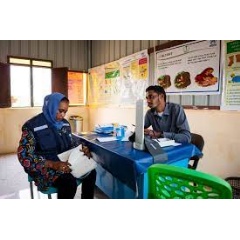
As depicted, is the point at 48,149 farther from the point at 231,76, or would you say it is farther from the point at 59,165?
the point at 231,76

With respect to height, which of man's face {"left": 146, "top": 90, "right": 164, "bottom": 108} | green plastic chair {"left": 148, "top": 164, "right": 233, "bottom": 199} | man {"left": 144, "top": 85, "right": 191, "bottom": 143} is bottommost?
green plastic chair {"left": 148, "top": 164, "right": 233, "bottom": 199}

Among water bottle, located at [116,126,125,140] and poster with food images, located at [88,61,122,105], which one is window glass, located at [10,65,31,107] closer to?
poster with food images, located at [88,61,122,105]

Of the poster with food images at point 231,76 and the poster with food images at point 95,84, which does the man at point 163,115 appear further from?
the poster with food images at point 95,84

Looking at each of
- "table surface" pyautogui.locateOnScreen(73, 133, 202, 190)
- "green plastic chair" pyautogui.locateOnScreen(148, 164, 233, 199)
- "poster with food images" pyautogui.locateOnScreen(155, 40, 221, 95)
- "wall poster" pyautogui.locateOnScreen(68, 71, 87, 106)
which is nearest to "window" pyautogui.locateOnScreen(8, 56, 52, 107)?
"wall poster" pyautogui.locateOnScreen(68, 71, 87, 106)

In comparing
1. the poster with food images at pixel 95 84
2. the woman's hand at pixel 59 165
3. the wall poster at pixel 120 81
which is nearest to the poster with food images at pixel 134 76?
the wall poster at pixel 120 81

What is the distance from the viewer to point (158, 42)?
300 centimetres

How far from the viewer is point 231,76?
84.3 inches

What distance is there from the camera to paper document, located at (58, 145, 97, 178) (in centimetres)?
141

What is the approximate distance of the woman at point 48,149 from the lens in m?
1.35

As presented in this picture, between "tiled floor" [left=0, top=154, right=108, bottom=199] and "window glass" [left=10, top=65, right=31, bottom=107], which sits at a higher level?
"window glass" [left=10, top=65, right=31, bottom=107]

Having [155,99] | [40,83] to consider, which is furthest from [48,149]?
[40,83]

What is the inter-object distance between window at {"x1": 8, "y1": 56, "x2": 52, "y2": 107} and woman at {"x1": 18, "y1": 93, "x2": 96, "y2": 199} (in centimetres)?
243

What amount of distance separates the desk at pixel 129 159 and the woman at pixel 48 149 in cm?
15
